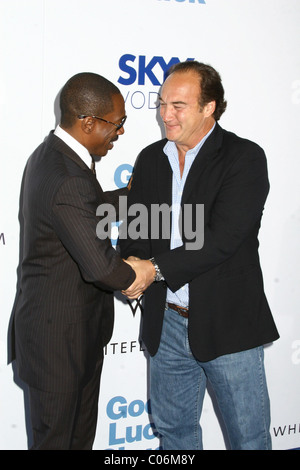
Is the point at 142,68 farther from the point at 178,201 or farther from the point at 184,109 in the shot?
the point at 178,201

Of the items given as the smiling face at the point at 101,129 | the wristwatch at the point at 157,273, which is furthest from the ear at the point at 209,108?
the wristwatch at the point at 157,273

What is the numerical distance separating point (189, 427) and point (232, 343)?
0.62 meters

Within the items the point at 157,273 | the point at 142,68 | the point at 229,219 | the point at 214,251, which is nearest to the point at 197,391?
the point at 157,273

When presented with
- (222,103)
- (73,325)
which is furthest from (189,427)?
(222,103)

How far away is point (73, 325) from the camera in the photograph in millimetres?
2229

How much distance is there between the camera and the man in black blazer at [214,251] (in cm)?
231

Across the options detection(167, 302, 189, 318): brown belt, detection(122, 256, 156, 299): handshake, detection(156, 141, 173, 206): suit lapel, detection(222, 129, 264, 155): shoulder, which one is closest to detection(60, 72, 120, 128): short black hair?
detection(156, 141, 173, 206): suit lapel

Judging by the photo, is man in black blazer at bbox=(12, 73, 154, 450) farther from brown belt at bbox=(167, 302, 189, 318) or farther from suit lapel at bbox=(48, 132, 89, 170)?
brown belt at bbox=(167, 302, 189, 318)

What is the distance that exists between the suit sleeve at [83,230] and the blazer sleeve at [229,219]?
12.4 inches

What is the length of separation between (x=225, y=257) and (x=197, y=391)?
2.54 feet

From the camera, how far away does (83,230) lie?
2.06 m

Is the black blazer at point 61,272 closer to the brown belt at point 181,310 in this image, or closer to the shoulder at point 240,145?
the brown belt at point 181,310

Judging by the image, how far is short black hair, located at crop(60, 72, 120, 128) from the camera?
216cm

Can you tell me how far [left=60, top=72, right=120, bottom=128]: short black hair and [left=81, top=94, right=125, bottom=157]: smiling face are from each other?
0.09ft
